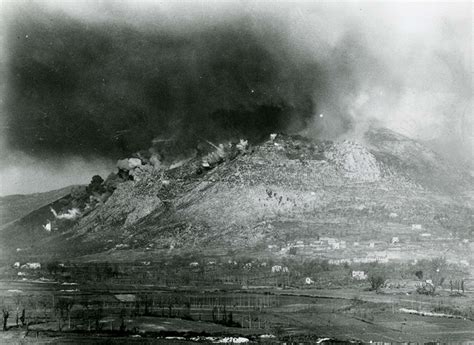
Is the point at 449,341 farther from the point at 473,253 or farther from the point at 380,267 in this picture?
the point at 473,253

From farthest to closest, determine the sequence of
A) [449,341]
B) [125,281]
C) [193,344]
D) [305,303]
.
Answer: [125,281] < [305,303] < [449,341] < [193,344]

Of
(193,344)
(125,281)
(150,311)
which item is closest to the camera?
(193,344)

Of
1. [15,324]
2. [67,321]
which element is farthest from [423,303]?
[15,324]

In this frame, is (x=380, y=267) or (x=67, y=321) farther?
(x=380, y=267)

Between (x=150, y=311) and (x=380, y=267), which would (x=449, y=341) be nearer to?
(x=150, y=311)

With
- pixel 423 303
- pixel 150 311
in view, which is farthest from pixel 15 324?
pixel 423 303

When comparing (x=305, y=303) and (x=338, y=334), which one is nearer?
(x=338, y=334)

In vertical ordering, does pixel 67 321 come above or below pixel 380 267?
below

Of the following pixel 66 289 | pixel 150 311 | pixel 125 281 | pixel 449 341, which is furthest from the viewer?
pixel 125 281

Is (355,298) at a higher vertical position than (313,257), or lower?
lower
